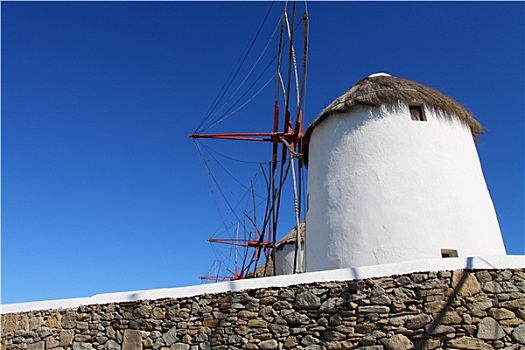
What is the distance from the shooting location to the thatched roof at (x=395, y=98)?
346 inches

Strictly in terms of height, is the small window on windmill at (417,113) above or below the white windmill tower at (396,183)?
above

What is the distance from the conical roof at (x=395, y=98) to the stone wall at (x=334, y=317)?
4655mm

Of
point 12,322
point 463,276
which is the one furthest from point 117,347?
point 463,276

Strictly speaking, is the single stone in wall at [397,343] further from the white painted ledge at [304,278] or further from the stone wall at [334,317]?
the white painted ledge at [304,278]

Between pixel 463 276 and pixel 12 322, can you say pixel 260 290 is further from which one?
pixel 12 322

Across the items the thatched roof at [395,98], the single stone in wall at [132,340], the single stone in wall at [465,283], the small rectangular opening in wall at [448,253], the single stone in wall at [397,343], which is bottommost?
the single stone in wall at [397,343]

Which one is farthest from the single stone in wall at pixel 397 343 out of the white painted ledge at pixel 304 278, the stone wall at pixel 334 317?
the white painted ledge at pixel 304 278

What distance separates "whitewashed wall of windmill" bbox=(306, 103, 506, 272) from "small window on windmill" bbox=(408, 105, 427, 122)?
0.10m

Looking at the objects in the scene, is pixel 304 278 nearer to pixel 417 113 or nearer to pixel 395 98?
pixel 395 98

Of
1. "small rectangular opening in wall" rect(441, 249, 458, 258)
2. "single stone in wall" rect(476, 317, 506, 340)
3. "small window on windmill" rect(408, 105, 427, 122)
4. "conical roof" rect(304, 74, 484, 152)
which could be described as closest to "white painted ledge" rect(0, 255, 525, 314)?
"single stone in wall" rect(476, 317, 506, 340)

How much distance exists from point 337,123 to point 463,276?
4.81 meters

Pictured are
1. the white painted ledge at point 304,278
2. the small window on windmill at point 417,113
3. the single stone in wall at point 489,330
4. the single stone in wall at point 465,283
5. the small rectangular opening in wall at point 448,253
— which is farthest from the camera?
the small window on windmill at point 417,113

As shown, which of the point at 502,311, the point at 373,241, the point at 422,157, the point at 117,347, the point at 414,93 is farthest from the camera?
the point at 414,93

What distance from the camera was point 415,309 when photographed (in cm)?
491
